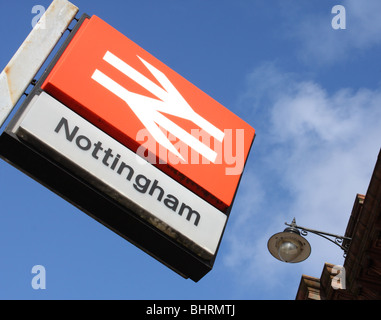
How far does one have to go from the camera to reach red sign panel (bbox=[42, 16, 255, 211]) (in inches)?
258

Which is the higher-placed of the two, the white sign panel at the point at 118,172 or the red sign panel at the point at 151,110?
the red sign panel at the point at 151,110

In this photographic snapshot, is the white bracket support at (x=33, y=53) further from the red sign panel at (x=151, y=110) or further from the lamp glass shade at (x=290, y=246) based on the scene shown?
the lamp glass shade at (x=290, y=246)

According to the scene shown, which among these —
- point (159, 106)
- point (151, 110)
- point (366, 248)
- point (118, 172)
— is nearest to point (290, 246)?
point (366, 248)

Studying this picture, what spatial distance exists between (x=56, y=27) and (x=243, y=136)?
3800 millimetres

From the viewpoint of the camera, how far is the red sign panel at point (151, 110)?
6.55 metres

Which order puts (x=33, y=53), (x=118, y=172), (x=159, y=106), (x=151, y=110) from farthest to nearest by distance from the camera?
(x=159, y=106)
(x=151, y=110)
(x=33, y=53)
(x=118, y=172)

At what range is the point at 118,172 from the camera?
604 cm

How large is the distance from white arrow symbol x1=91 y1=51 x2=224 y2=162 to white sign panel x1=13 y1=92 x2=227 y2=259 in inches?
30.2

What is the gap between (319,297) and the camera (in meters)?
12.4

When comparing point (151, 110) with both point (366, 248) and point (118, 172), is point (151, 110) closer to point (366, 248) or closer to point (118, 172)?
point (118, 172)

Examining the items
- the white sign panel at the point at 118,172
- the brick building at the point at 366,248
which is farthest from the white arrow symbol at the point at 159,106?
the brick building at the point at 366,248

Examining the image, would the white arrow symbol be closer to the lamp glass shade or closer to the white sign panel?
the white sign panel

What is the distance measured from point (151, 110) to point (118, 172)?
4.97 feet
